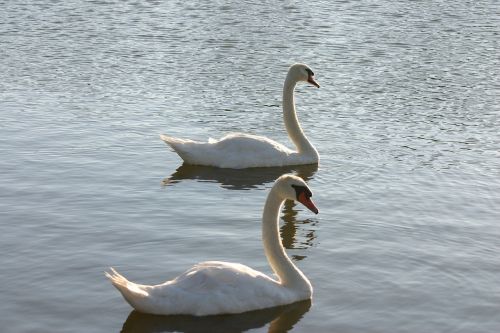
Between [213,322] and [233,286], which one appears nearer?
[213,322]

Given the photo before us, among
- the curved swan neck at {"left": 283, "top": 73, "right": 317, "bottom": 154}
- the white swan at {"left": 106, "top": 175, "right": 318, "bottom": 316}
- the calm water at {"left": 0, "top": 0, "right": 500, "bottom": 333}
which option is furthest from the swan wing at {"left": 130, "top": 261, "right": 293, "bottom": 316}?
the curved swan neck at {"left": 283, "top": 73, "right": 317, "bottom": 154}

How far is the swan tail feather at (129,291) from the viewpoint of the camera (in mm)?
10016

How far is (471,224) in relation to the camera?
1377 centimetres

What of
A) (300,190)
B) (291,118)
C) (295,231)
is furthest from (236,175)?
(300,190)

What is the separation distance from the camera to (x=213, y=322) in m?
10.4

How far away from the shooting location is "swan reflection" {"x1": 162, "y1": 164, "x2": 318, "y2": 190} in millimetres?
15875

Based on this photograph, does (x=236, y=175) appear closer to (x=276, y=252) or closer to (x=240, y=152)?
(x=240, y=152)

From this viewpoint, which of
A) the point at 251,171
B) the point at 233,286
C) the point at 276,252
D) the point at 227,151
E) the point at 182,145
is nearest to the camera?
the point at 233,286

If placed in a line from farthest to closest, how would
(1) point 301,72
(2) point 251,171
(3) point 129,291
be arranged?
(1) point 301,72 < (2) point 251,171 < (3) point 129,291

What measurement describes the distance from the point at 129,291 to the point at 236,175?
6.53 meters

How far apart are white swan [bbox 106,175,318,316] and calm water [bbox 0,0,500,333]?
151 mm

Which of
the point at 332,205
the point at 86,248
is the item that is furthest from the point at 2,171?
the point at 332,205

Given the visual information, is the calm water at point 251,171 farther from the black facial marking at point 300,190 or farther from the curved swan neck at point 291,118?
the black facial marking at point 300,190

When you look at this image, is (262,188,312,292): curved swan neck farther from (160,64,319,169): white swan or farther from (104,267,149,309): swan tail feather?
(160,64,319,169): white swan
